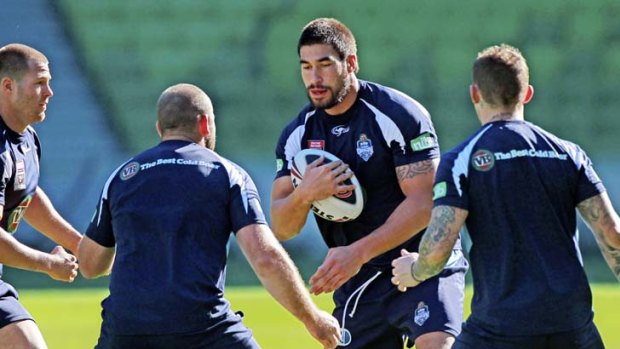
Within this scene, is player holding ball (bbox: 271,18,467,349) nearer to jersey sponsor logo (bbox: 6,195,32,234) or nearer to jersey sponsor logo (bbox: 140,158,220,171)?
jersey sponsor logo (bbox: 140,158,220,171)

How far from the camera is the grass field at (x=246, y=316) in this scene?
10523 millimetres

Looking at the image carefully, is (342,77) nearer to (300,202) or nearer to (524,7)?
(300,202)

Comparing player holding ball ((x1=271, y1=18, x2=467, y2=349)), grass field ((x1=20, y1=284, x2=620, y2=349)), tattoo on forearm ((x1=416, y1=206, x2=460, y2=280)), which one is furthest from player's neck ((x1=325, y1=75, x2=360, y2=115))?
grass field ((x1=20, y1=284, x2=620, y2=349))

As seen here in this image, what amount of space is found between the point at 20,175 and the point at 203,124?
1615 millimetres

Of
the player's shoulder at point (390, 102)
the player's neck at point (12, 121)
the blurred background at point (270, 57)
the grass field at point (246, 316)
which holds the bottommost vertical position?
the grass field at point (246, 316)

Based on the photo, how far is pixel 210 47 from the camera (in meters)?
17.0

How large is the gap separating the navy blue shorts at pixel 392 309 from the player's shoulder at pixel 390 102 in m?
0.89

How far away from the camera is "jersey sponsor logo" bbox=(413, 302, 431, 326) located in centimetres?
643

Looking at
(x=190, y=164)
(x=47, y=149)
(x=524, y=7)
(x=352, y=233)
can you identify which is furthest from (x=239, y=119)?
(x=190, y=164)

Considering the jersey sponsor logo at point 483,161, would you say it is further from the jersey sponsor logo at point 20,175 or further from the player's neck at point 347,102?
the jersey sponsor logo at point 20,175

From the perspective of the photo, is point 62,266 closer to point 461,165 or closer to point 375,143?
point 375,143

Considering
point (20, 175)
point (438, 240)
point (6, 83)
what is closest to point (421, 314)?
point (438, 240)

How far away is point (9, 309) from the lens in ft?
22.2

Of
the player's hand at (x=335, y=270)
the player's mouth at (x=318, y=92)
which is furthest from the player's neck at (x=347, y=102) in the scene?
the player's hand at (x=335, y=270)
